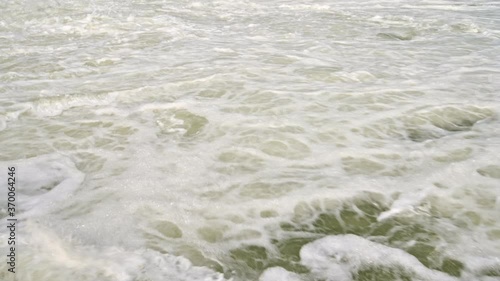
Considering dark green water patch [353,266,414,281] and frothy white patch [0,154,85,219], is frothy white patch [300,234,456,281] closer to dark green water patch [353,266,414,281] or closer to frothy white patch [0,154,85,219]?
dark green water patch [353,266,414,281]

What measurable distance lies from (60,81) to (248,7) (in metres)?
7.72

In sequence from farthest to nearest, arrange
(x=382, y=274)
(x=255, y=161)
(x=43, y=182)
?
(x=255, y=161), (x=43, y=182), (x=382, y=274)

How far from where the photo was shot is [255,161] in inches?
116

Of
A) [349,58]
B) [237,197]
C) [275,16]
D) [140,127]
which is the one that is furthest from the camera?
[275,16]

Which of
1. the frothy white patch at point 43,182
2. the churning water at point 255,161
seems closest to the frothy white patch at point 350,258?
the churning water at point 255,161

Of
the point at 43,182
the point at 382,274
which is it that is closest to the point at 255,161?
the point at 382,274

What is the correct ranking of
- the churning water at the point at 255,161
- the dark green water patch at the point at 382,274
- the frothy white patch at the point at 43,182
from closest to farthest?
the dark green water patch at the point at 382,274
the churning water at the point at 255,161
the frothy white patch at the point at 43,182

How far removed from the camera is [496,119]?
3.53m

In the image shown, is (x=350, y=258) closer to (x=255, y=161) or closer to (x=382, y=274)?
(x=382, y=274)

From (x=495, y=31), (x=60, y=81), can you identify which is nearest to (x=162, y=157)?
(x=60, y=81)

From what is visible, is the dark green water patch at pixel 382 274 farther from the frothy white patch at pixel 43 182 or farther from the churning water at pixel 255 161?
the frothy white patch at pixel 43 182

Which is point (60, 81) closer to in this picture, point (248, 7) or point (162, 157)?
point (162, 157)

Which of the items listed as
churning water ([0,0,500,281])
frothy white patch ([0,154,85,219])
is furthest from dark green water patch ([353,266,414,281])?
frothy white patch ([0,154,85,219])

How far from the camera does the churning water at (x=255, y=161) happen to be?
2008 mm
